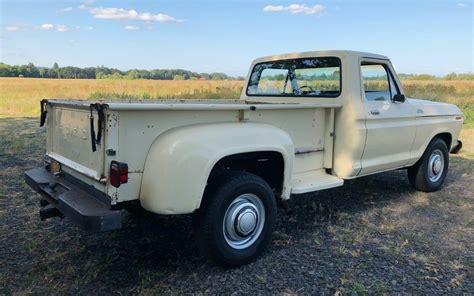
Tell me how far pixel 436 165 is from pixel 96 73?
4772 centimetres

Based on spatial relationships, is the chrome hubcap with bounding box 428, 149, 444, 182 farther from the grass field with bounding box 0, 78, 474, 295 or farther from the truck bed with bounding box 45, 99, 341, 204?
the truck bed with bounding box 45, 99, 341, 204

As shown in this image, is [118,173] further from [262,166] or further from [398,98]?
[398,98]

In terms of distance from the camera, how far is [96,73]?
159 ft

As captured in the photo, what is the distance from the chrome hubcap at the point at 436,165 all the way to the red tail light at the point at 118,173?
4.44m

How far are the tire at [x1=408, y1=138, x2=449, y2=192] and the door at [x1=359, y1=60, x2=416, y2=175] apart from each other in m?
0.52

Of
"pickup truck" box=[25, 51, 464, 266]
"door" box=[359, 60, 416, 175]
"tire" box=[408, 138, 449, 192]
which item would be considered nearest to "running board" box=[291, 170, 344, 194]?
"pickup truck" box=[25, 51, 464, 266]

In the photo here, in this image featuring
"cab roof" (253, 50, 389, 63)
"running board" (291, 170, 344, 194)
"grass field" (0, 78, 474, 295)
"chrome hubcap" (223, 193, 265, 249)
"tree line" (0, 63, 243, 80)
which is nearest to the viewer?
"grass field" (0, 78, 474, 295)

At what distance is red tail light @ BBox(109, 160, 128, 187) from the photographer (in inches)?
107

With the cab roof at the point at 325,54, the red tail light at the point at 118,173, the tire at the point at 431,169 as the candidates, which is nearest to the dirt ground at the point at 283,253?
the tire at the point at 431,169

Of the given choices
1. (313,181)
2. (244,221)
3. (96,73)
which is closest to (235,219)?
(244,221)

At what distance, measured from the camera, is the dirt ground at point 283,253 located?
121 inches

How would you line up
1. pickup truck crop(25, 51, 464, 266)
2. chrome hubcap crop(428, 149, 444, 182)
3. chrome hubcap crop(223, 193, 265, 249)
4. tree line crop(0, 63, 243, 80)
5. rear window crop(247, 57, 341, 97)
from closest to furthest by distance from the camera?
pickup truck crop(25, 51, 464, 266), chrome hubcap crop(223, 193, 265, 249), rear window crop(247, 57, 341, 97), chrome hubcap crop(428, 149, 444, 182), tree line crop(0, 63, 243, 80)

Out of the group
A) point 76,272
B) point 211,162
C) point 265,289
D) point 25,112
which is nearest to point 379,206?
point 265,289

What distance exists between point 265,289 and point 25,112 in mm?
15094
